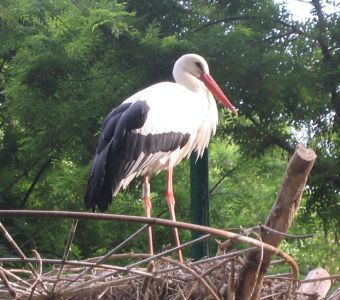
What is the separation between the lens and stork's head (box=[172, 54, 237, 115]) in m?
6.77

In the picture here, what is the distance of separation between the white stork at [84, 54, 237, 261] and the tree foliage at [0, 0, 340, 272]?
24.1 inches

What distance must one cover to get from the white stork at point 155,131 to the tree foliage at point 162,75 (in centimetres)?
61

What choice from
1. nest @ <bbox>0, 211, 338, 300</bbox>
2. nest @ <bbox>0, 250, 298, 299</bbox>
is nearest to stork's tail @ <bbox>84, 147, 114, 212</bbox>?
nest @ <bbox>0, 211, 338, 300</bbox>

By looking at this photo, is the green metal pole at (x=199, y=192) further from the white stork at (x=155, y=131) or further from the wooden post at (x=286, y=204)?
the wooden post at (x=286, y=204)

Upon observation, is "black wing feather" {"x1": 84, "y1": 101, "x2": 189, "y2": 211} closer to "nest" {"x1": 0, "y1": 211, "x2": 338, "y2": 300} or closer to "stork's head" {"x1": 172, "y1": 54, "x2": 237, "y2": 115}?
"stork's head" {"x1": 172, "y1": 54, "x2": 237, "y2": 115}

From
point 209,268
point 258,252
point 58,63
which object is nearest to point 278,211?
point 258,252

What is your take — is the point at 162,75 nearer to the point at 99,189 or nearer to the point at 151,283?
the point at 99,189

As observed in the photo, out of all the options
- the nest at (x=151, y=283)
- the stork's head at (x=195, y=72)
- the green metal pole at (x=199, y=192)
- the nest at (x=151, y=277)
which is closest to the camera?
the nest at (x=151, y=277)

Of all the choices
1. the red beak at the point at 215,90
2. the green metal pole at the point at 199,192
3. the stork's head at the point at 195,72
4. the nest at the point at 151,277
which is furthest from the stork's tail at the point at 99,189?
the green metal pole at the point at 199,192

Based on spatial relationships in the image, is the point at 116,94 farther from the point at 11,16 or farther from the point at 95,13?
the point at 11,16

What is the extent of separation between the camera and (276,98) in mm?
7430

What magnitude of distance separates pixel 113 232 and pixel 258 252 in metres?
5.41

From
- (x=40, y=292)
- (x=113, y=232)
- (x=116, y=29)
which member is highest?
(x=116, y=29)

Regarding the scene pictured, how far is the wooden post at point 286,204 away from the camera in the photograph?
3.55 metres
